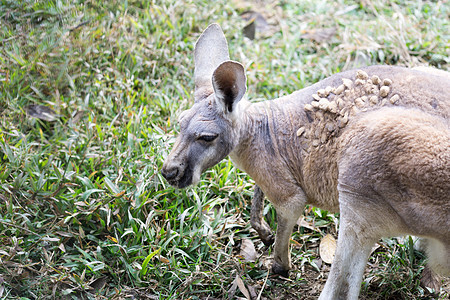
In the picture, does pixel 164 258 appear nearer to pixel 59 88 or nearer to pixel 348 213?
pixel 348 213

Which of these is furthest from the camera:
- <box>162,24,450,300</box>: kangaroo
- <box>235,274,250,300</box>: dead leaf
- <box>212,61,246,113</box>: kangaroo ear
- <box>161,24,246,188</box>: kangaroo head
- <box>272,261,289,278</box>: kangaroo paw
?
<box>272,261,289,278</box>: kangaroo paw

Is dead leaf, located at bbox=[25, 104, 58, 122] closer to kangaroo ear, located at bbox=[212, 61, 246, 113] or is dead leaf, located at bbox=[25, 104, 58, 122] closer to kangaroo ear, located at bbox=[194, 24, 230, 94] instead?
kangaroo ear, located at bbox=[194, 24, 230, 94]

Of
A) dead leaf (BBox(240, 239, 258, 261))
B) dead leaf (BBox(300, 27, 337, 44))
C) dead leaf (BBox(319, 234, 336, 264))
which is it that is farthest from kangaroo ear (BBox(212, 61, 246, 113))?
dead leaf (BBox(300, 27, 337, 44))

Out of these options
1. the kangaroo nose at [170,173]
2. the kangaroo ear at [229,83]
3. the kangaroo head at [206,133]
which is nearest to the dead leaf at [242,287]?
the kangaroo head at [206,133]

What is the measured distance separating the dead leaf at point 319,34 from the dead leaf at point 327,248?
3086 millimetres

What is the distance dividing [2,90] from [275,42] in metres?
3.54

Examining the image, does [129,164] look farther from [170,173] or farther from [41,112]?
[41,112]

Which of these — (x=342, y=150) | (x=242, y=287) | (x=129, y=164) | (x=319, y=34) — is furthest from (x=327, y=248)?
(x=319, y=34)

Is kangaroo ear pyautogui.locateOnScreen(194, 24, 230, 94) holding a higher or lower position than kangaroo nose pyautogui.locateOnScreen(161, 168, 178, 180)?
higher

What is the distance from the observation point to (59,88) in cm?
530

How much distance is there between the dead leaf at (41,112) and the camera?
5.07 metres

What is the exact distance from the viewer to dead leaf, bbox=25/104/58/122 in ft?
16.6

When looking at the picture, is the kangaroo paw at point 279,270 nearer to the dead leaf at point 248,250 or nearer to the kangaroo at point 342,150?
the kangaroo at point 342,150

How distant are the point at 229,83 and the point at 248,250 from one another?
59.9 inches
